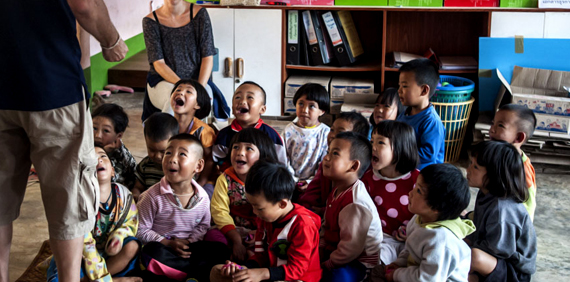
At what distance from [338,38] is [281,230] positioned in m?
2.54

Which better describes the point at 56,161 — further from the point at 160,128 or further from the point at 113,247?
the point at 160,128

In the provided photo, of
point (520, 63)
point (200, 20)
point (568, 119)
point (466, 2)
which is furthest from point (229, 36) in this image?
point (568, 119)

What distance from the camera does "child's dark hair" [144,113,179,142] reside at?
2.67 meters

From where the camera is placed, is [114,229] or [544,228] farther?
[544,228]

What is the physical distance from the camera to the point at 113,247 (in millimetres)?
2162

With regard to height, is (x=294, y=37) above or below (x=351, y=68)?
above

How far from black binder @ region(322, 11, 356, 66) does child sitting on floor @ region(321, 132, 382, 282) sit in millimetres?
2123

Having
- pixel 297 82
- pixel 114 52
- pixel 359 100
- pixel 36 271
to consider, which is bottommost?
pixel 36 271

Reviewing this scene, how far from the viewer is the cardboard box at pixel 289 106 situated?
445cm

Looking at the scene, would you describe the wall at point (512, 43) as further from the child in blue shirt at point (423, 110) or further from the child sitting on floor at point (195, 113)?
the child sitting on floor at point (195, 113)

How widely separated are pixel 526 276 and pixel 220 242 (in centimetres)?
113

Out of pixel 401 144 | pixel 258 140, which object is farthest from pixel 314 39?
pixel 401 144

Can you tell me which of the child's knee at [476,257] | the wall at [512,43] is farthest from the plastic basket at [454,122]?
the child's knee at [476,257]

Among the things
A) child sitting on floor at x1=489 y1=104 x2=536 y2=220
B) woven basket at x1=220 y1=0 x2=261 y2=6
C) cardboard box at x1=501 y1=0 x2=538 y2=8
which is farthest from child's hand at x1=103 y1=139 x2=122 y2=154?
cardboard box at x1=501 y1=0 x2=538 y2=8
